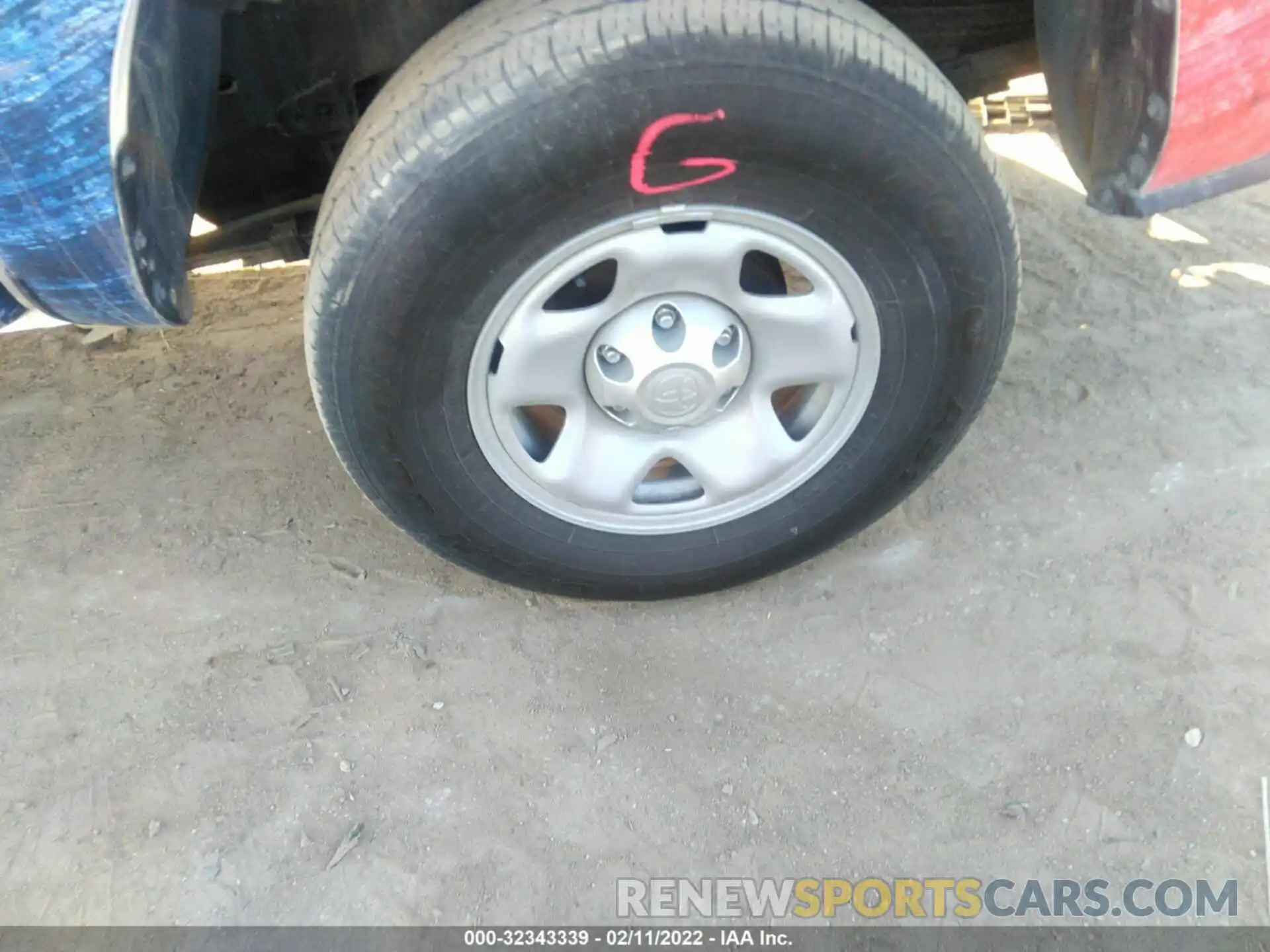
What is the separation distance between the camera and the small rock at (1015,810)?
74.1 inches

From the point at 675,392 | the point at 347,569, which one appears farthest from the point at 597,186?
the point at 347,569

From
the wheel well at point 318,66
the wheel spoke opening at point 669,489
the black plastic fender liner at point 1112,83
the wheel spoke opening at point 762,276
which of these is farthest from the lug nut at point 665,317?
the black plastic fender liner at point 1112,83

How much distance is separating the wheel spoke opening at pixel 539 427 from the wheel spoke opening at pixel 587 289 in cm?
21

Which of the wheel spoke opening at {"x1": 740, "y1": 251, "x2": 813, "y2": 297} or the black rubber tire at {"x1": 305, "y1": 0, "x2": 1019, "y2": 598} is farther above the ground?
the black rubber tire at {"x1": 305, "y1": 0, "x2": 1019, "y2": 598}

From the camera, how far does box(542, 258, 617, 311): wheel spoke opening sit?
187cm

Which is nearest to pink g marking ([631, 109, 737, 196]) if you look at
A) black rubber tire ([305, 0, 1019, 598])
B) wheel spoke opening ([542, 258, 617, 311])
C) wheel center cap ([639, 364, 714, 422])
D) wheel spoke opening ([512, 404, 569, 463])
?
black rubber tire ([305, 0, 1019, 598])

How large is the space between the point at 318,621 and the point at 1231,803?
1889 millimetres

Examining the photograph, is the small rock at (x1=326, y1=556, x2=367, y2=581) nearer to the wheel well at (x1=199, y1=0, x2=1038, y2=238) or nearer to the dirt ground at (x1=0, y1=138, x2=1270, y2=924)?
the dirt ground at (x1=0, y1=138, x2=1270, y2=924)

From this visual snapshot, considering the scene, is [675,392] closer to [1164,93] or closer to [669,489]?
[669,489]
